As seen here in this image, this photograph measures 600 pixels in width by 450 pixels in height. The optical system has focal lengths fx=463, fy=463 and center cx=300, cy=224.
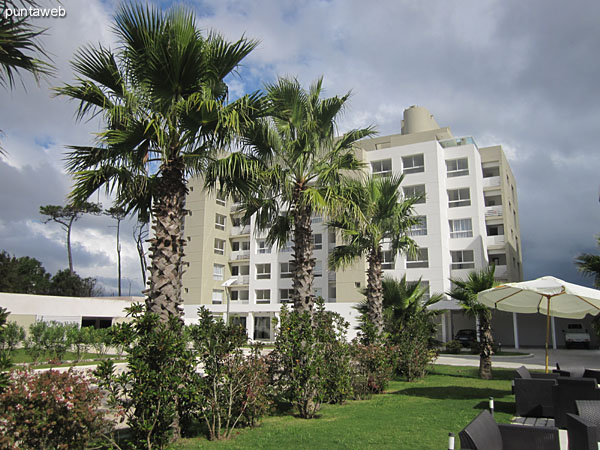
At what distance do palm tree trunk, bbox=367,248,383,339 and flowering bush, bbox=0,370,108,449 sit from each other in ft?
37.6

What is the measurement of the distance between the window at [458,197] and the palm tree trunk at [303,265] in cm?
3097

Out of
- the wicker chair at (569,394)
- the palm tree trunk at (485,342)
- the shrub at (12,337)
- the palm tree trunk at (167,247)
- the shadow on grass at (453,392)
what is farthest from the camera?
the shrub at (12,337)

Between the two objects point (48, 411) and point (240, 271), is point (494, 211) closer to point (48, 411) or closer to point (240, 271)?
point (240, 271)

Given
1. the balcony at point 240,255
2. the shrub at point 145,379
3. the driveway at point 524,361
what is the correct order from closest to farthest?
the shrub at point 145,379, the driveway at point 524,361, the balcony at point 240,255

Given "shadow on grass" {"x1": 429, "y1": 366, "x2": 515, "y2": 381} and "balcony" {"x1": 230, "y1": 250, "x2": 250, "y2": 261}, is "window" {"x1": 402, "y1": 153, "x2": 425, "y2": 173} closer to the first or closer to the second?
"balcony" {"x1": 230, "y1": 250, "x2": 250, "y2": 261}

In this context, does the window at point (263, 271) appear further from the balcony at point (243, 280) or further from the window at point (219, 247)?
the window at point (219, 247)

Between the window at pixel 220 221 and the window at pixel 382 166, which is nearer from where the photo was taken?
the window at pixel 382 166

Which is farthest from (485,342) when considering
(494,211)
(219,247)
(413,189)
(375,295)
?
(219,247)

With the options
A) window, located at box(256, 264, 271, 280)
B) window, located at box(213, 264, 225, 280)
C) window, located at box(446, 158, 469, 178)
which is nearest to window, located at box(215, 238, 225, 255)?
window, located at box(213, 264, 225, 280)

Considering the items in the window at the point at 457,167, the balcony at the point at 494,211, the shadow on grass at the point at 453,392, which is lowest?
the shadow on grass at the point at 453,392

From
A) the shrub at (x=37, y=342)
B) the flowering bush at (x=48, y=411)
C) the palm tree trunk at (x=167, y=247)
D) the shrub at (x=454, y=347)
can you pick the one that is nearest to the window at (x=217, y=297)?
the shrub at (x=37, y=342)

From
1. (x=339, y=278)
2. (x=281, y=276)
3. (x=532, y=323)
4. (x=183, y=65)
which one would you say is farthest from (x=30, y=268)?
(x=183, y=65)

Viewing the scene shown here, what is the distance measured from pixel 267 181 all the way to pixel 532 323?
36134 mm

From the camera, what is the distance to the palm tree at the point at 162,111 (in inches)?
314
